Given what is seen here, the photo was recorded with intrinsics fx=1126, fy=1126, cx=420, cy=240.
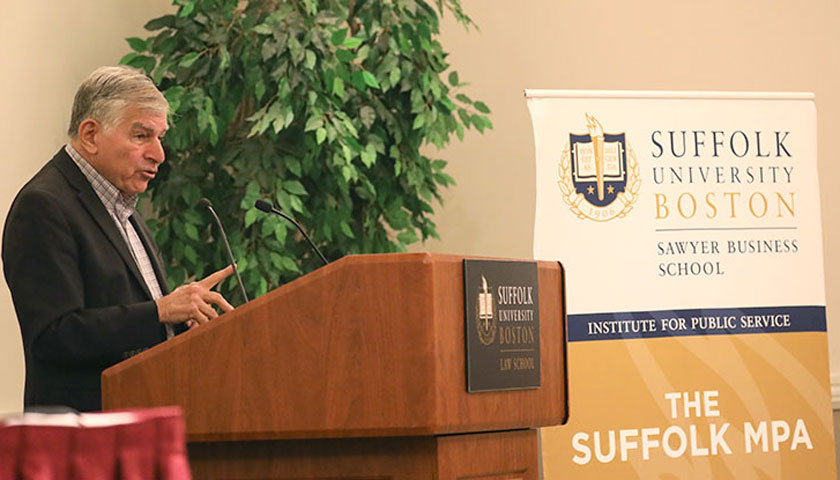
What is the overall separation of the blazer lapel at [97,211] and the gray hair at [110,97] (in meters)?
0.09

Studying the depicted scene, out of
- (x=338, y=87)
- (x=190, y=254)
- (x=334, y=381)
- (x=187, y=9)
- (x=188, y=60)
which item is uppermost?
(x=187, y=9)

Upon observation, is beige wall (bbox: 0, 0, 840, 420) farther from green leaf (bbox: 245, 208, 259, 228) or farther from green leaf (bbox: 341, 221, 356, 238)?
green leaf (bbox: 245, 208, 259, 228)

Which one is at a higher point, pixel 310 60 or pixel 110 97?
pixel 310 60

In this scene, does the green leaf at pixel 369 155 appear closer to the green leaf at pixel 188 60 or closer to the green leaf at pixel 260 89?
the green leaf at pixel 260 89

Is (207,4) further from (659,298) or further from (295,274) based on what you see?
(659,298)

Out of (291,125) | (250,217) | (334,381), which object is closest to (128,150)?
(334,381)

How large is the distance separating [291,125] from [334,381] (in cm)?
217

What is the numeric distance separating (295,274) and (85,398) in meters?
1.81

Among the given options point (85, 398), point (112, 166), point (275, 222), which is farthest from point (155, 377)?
point (275, 222)

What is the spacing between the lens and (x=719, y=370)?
3.79m

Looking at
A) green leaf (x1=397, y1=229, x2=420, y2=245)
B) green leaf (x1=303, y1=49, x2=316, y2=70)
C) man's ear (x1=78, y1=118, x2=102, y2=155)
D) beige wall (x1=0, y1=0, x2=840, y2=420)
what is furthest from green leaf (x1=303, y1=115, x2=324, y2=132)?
man's ear (x1=78, y1=118, x2=102, y2=155)

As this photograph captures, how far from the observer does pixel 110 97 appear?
2.30 metres

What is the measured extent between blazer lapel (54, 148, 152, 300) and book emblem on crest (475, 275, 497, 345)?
0.74 metres

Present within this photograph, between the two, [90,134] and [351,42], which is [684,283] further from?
[90,134]
